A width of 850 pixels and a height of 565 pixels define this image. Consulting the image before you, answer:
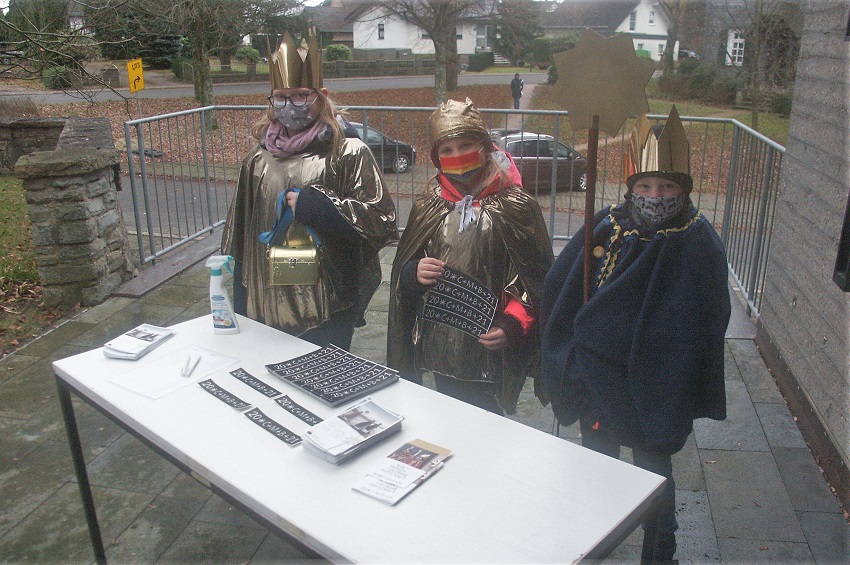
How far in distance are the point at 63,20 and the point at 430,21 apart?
35.4ft

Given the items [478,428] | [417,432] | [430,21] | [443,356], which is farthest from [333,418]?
[430,21]

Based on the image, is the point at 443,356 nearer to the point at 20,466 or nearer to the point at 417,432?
the point at 417,432

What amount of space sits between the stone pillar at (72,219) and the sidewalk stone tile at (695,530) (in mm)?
4589

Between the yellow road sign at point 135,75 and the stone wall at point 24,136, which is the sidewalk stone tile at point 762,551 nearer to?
the yellow road sign at point 135,75

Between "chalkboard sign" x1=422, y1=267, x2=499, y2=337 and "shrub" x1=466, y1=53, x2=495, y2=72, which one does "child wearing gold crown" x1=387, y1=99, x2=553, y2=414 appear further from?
"shrub" x1=466, y1=53, x2=495, y2=72

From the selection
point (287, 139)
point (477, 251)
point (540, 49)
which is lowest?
point (477, 251)

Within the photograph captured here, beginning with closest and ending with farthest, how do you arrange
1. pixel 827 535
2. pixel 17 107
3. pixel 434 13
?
pixel 827 535 < pixel 17 107 < pixel 434 13

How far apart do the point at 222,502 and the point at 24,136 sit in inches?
438

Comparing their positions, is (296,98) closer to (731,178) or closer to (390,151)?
(731,178)

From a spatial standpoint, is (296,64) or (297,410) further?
(296,64)

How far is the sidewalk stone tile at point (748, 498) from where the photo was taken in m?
2.83

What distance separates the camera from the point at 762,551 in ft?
8.89

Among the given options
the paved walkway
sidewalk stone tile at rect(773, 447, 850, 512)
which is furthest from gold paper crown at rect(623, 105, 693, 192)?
sidewalk stone tile at rect(773, 447, 850, 512)

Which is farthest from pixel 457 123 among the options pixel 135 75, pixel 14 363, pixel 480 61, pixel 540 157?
pixel 480 61
